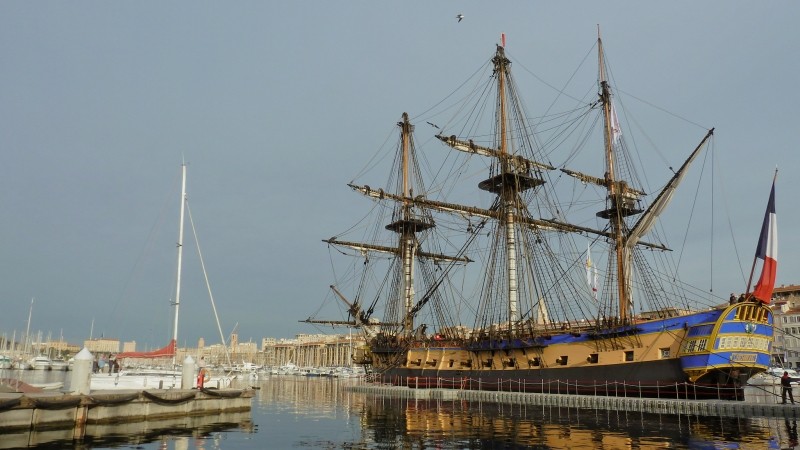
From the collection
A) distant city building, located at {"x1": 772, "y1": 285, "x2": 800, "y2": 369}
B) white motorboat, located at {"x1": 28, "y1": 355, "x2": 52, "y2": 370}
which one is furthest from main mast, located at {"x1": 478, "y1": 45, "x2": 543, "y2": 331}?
white motorboat, located at {"x1": 28, "y1": 355, "x2": 52, "y2": 370}

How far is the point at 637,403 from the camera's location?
89.0 feet

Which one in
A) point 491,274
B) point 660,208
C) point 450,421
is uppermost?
point 660,208

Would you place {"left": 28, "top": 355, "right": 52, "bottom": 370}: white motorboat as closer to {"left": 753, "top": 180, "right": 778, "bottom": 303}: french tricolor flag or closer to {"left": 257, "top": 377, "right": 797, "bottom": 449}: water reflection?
{"left": 257, "top": 377, "right": 797, "bottom": 449}: water reflection

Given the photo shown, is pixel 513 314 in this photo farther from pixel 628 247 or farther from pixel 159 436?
pixel 159 436

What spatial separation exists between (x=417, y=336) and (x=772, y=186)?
30.6 m

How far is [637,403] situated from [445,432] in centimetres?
1118

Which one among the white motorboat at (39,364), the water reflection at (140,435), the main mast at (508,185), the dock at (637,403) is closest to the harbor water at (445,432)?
the water reflection at (140,435)

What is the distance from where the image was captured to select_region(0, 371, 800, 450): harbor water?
57.6ft

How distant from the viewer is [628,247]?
37469 millimetres

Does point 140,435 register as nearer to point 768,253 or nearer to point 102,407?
point 102,407

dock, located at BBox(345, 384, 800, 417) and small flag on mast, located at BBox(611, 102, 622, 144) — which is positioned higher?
small flag on mast, located at BBox(611, 102, 622, 144)

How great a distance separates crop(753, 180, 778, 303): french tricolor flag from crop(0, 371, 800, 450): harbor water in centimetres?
665

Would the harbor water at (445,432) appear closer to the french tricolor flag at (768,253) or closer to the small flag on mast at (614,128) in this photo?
the french tricolor flag at (768,253)

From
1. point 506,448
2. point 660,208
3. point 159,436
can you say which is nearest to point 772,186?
point 660,208
